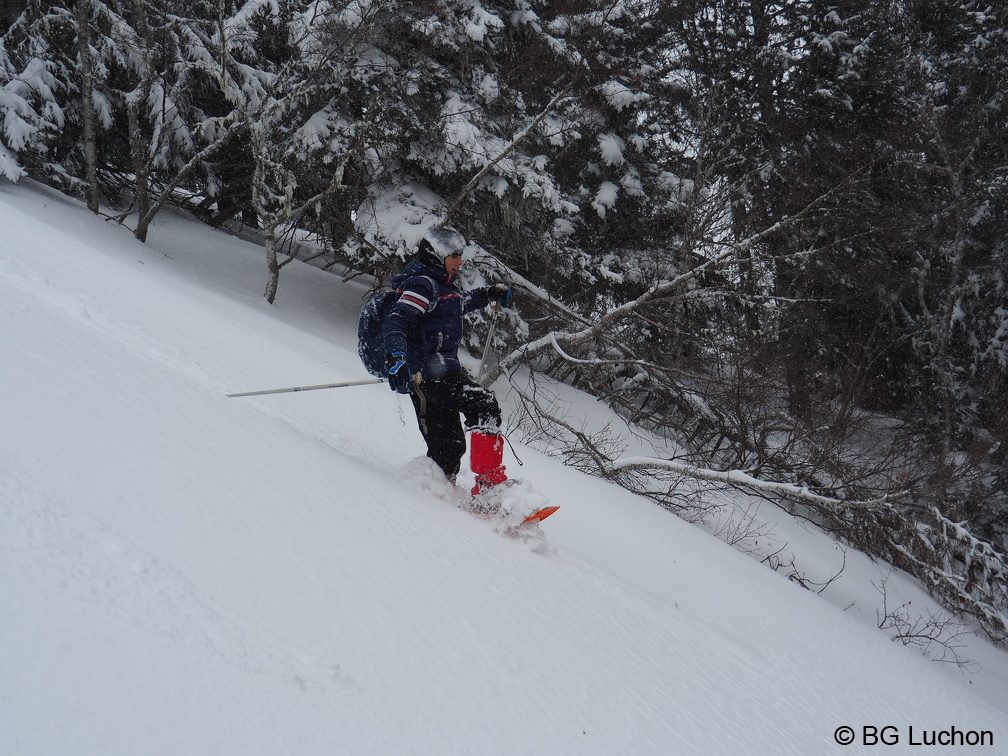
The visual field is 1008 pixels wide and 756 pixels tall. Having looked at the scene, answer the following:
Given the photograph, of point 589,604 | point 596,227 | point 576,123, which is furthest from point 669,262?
point 589,604

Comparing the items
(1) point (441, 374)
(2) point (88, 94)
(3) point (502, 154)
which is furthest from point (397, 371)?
(2) point (88, 94)

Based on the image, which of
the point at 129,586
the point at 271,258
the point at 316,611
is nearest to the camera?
the point at 129,586

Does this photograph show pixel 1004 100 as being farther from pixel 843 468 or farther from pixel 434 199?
pixel 434 199

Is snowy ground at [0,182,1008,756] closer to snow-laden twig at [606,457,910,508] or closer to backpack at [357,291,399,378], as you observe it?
backpack at [357,291,399,378]

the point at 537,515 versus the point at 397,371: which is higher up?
the point at 397,371

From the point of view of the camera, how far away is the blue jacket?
171 inches

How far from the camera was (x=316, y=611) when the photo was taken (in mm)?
2072

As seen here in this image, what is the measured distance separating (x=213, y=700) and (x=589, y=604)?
2.24 metres

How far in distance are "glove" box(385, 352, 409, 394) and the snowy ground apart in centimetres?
58

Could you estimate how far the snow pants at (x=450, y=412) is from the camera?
446cm

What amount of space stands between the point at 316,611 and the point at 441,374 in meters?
2.56

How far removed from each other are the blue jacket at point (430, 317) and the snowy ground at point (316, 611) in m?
0.75

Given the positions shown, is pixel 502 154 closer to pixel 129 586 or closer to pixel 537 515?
pixel 537 515

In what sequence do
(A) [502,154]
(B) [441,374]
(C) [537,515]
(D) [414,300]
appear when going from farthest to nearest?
(A) [502,154]
(B) [441,374]
(D) [414,300]
(C) [537,515]
